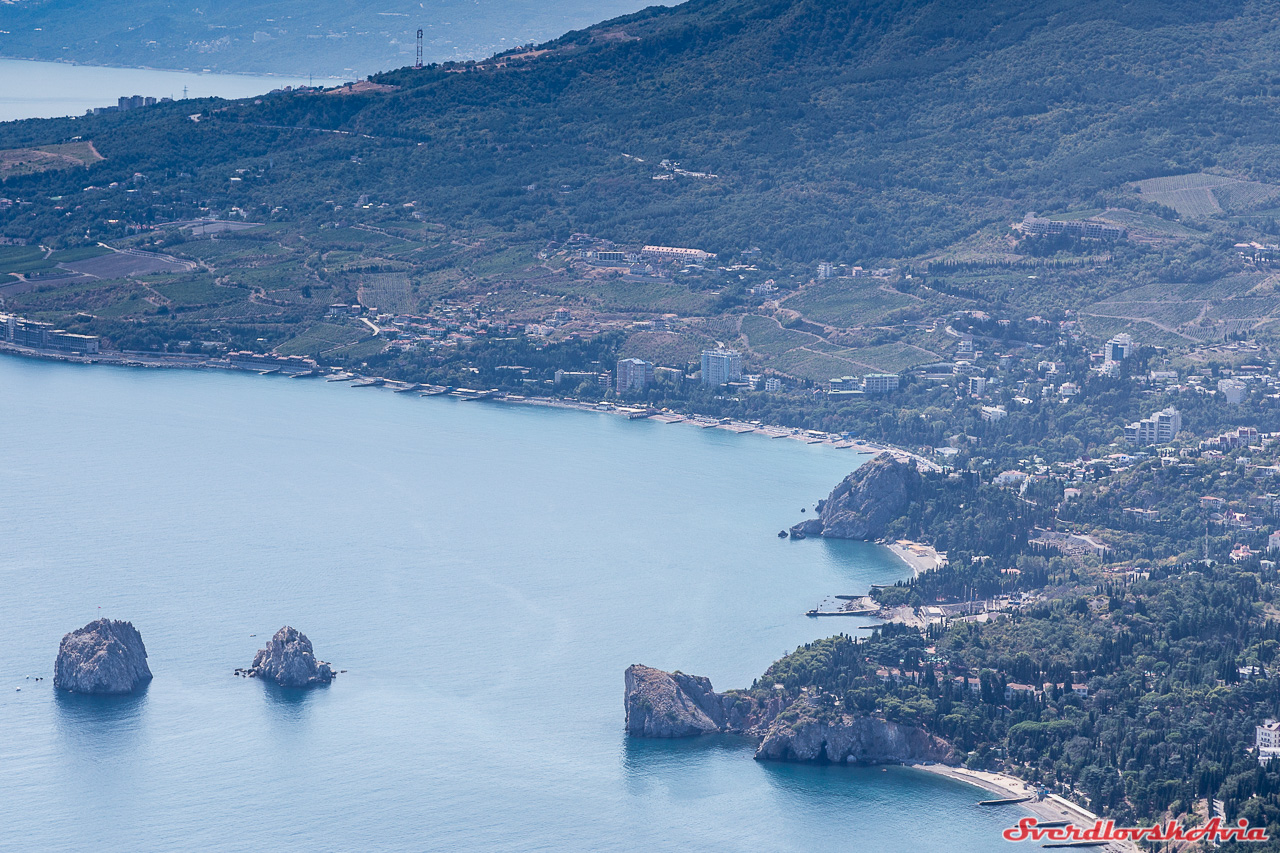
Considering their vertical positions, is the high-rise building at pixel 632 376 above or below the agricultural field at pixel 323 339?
below

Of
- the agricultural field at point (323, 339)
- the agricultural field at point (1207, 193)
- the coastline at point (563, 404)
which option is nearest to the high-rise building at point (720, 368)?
the coastline at point (563, 404)

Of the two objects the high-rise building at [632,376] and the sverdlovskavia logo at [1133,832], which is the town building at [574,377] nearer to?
the high-rise building at [632,376]

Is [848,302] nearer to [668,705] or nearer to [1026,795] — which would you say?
[668,705]

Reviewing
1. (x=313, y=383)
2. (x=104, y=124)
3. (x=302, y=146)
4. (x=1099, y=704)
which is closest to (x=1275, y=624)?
(x=1099, y=704)

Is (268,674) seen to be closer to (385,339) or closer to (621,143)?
(385,339)

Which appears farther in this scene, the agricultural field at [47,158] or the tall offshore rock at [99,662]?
the agricultural field at [47,158]

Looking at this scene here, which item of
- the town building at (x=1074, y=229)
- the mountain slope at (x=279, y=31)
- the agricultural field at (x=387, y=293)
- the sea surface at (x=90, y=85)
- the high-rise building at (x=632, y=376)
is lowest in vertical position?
the high-rise building at (x=632, y=376)

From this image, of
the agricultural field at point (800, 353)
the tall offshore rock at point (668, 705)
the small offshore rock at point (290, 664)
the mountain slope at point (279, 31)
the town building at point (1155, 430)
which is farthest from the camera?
the mountain slope at point (279, 31)
